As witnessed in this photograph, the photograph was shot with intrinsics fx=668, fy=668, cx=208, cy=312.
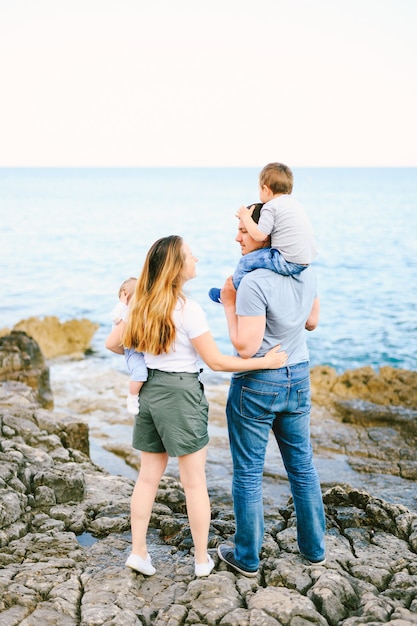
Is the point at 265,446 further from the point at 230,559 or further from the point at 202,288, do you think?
the point at 202,288

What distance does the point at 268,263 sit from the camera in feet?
12.3

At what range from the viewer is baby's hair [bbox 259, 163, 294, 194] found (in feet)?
12.6

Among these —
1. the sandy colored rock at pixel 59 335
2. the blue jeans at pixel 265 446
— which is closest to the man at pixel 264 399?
the blue jeans at pixel 265 446

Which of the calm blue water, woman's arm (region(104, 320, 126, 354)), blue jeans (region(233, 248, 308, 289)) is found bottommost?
the calm blue water

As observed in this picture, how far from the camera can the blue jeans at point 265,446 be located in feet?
12.6

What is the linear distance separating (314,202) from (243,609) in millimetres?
80157

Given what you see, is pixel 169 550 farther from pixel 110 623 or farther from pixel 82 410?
pixel 82 410

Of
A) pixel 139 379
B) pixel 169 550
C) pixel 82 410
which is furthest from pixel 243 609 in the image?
pixel 82 410

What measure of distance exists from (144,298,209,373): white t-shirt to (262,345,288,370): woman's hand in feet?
1.24

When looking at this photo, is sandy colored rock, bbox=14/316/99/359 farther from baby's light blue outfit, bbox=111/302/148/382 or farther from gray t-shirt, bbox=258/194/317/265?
gray t-shirt, bbox=258/194/317/265

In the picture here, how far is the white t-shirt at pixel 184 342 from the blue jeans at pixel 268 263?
0.35 metres

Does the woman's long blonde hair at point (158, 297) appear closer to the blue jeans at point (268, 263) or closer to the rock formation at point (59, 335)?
the blue jeans at point (268, 263)

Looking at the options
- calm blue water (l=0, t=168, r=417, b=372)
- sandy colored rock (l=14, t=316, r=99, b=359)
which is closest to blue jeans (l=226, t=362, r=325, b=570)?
calm blue water (l=0, t=168, r=417, b=372)

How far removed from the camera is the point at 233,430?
154 inches
